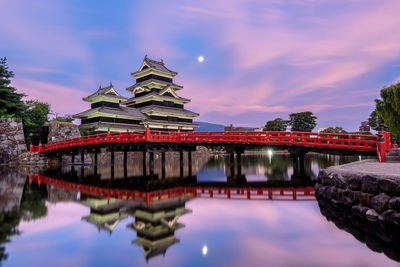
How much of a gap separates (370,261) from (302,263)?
1200 mm

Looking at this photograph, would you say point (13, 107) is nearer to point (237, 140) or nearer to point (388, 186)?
point (237, 140)

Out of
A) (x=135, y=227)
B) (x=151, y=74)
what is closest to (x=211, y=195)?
(x=135, y=227)

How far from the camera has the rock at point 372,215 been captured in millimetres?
5887

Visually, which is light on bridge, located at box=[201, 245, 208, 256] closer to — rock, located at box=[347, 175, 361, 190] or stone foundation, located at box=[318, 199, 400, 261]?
stone foundation, located at box=[318, 199, 400, 261]

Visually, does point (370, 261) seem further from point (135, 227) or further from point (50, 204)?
point (50, 204)

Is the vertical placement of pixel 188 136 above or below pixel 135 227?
above

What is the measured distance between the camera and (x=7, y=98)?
28312 mm

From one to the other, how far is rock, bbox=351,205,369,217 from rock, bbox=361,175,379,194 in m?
0.47

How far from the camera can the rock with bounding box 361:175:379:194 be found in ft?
19.2

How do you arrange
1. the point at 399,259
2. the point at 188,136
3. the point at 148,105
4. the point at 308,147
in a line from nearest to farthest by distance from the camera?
the point at 399,259, the point at 308,147, the point at 188,136, the point at 148,105

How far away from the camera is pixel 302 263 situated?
4.27 meters

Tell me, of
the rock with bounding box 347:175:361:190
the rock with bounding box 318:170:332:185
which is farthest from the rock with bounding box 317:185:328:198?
the rock with bounding box 347:175:361:190

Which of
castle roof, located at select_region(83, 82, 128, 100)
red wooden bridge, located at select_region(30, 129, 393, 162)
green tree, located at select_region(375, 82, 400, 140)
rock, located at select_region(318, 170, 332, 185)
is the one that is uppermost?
castle roof, located at select_region(83, 82, 128, 100)

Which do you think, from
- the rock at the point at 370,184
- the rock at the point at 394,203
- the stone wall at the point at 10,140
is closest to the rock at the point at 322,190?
the rock at the point at 370,184
